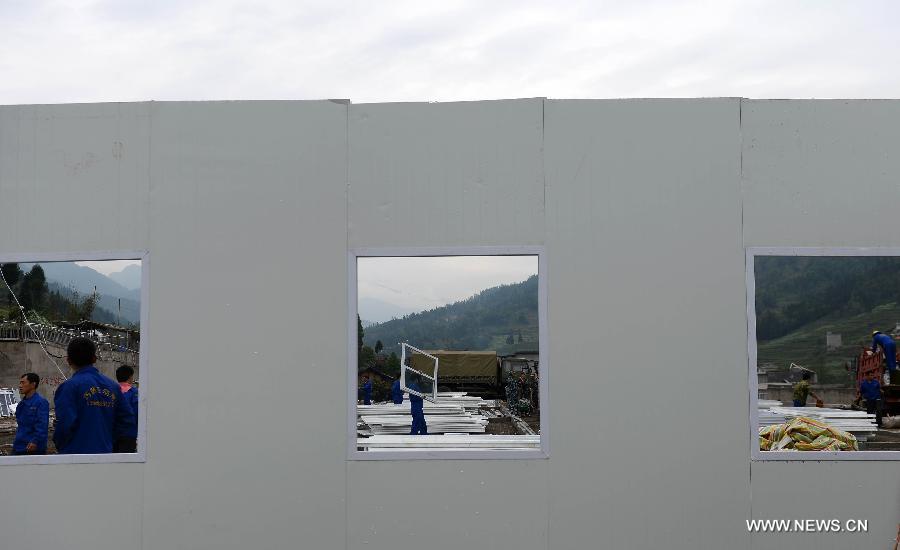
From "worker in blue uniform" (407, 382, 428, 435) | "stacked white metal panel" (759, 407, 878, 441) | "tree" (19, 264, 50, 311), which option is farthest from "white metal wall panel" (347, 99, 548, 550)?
"tree" (19, 264, 50, 311)

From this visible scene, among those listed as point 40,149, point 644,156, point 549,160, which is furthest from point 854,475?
point 40,149

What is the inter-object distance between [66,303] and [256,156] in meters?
27.0

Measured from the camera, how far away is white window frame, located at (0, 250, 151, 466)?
4.84 metres

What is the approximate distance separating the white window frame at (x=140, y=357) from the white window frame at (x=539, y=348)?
1.16 m

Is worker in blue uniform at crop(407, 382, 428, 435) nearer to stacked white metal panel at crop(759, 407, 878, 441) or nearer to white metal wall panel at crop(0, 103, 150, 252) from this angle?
stacked white metal panel at crop(759, 407, 878, 441)

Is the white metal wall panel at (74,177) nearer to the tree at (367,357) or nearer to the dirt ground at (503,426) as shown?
the dirt ground at (503,426)

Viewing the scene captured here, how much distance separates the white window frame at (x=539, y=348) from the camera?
4.76 m

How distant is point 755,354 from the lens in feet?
15.7

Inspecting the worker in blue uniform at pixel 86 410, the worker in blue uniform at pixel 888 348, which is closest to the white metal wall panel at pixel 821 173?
the worker in blue uniform at pixel 86 410

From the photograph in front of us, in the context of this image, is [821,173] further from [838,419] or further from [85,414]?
[838,419]

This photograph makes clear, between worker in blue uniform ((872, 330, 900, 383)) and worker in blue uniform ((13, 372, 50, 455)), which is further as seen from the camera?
worker in blue uniform ((872, 330, 900, 383))

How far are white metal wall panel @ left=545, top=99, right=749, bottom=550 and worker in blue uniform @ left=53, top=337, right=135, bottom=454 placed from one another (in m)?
2.81

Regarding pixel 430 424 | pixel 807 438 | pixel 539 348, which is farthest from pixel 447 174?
pixel 430 424

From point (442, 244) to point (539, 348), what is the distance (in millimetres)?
811
